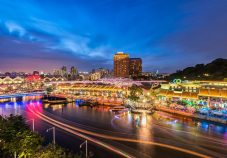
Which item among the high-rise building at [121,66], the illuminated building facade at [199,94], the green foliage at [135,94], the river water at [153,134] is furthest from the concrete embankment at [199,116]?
the high-rise building at [121,66]

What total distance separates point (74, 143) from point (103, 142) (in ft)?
5.41

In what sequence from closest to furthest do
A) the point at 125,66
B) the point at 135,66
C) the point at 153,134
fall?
the point at 153,134 → the point at 125,66 → the point at 135,66

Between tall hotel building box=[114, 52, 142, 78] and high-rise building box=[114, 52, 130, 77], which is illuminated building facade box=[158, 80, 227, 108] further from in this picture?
tall hotel building box=[114, 52, 142, 78]

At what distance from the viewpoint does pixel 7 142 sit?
7.02m

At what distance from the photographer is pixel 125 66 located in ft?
271

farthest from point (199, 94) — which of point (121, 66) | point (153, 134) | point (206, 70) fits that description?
point (121, 66)

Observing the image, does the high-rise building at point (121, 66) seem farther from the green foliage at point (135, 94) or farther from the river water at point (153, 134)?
the river water at point (153, 134)

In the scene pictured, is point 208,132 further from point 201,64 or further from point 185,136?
point 201,64

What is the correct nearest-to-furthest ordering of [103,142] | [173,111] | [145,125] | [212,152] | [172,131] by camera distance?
[212,152]
[103,142]
[172,131]
[145,125]
[173,111]

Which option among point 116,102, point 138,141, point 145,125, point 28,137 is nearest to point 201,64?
point 116,102

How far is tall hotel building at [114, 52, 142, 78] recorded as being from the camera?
83.0 meters

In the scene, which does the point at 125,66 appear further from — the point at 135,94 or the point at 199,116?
the point at 199,116

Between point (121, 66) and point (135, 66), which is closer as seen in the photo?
point (121, 66)

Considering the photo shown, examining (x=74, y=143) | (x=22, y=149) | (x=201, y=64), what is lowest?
(x=74, y=143)
